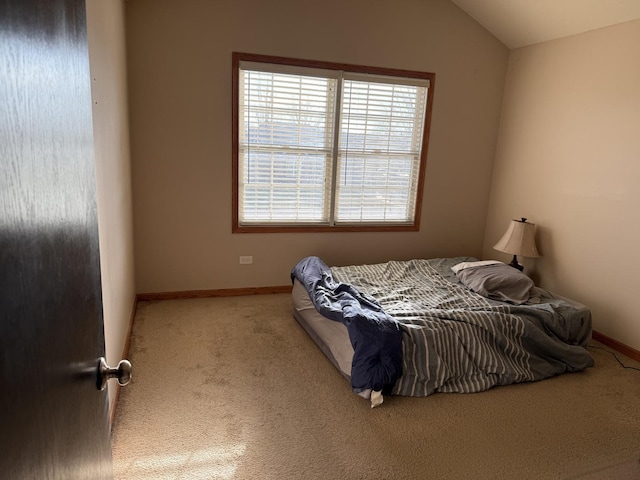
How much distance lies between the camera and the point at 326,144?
13.3 ft

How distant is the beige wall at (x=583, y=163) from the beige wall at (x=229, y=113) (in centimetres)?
43

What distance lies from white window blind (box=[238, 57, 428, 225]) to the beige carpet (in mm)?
1518

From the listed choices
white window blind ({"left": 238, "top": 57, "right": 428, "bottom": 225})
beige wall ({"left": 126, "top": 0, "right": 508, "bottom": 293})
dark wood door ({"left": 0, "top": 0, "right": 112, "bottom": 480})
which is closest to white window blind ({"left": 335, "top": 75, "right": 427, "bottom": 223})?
white window blind ({"left": 238, "top": 57, "right": 428, "bottom": 225})

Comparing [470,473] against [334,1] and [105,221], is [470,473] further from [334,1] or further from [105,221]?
[334,1]

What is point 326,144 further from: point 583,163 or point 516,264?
point 583,163

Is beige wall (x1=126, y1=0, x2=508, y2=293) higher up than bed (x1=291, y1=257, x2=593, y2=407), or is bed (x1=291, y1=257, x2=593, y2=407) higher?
beige wall (x1=126, y1=0, x2=508, y2=293)

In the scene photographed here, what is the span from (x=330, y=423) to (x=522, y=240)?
8.40 feet

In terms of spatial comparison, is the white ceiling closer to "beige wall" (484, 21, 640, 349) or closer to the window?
"beige wall" (484, 21, 640, 349)

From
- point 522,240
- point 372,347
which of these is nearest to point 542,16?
point 522,240

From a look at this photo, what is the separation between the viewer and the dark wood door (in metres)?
0.47

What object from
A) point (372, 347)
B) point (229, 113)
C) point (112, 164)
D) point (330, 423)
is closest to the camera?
point (330, 423)

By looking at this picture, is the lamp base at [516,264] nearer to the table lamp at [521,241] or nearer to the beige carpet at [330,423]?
the table lamp at [521,241]

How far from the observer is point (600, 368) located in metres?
3.01

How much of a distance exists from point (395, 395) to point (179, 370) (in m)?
1.38
